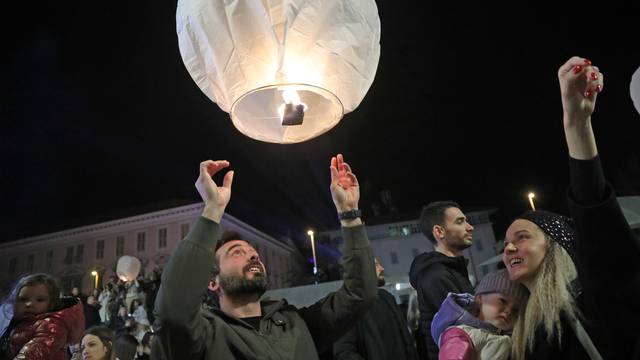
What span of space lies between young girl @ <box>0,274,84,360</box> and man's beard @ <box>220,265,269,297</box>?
4.59 feet

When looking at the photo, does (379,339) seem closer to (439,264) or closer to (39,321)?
(439,264)

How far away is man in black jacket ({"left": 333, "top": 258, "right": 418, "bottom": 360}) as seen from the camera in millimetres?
3555

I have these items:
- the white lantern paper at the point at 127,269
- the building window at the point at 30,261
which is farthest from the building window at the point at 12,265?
the white lantern paper at the point at 127,269

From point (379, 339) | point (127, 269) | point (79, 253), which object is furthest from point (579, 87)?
point (79, 253)

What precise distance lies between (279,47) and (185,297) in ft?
3.94

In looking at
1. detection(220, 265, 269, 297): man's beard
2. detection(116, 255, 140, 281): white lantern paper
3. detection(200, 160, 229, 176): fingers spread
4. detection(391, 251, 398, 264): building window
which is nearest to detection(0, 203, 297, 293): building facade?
detection(391, 251, 398, 264): building window

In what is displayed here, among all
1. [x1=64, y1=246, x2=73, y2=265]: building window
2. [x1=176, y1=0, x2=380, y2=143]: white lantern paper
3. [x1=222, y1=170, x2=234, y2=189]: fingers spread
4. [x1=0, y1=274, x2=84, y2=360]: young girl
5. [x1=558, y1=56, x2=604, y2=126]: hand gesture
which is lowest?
[x1=0, y1=274, x2=84, y2=360]: young girl

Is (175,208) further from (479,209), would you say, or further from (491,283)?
(491,283)

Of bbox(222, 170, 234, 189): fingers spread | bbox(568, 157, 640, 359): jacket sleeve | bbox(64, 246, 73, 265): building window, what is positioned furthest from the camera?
bbox(64, 246, 73, 265): building window

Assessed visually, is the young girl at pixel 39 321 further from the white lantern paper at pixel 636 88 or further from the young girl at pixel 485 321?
Result: the white lantern paper at pixel 636 88

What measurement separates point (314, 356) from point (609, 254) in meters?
1.58

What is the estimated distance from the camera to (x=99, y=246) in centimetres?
4175

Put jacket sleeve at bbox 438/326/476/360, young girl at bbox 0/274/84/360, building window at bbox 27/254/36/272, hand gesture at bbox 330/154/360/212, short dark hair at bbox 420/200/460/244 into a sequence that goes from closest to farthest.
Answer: jacket sleeve at bbox 438/326/476/360, hand gesture at bbox 330/154/360/212, young girl at bbox 0/274/84/360, short dark hair at bbox 420/200/460/244, building window at bbox 27/254/36/272

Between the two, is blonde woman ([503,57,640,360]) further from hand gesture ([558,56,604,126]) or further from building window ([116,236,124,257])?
building window ([116,236,124,257])
